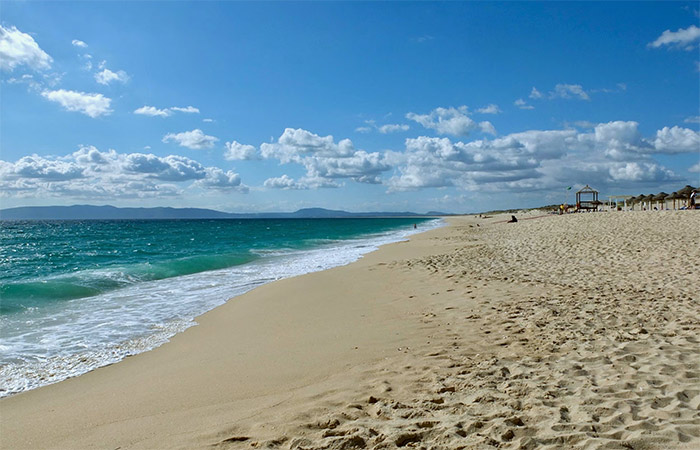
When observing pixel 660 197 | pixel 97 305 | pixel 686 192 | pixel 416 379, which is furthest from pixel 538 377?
pixel 660 197

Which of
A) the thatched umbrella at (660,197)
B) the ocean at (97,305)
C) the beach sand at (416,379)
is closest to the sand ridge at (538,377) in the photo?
the beach sand at (416,379)

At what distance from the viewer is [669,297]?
7875 mm

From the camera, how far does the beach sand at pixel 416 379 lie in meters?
3.55

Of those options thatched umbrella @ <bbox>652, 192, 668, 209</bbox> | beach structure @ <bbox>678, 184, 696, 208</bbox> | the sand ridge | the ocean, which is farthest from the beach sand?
Result: thatched umbrella @ <bbox>652, 192, 668, 209</bbox>

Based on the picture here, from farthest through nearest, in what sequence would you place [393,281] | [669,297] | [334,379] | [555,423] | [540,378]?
[393,281] < [669,297] < [334,379] < [540,378] < [555,423]

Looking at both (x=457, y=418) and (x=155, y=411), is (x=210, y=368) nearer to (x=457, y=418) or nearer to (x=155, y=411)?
(x=155, y=411)

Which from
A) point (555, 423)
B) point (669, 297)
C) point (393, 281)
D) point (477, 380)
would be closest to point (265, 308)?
point (393, 281)

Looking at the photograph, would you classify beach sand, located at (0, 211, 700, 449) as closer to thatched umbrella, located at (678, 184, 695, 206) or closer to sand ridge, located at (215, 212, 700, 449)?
sand ridge, located at (215, 212, 700, 449)

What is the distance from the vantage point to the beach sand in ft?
11.7

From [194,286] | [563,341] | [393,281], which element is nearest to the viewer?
[563,341]

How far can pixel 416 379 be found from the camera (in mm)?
4809

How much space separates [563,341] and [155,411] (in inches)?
213

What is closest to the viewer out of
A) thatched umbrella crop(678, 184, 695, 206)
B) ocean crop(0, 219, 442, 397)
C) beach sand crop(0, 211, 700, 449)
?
beach sand crop(0, 211, 700, 449)

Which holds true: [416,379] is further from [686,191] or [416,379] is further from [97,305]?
[686,191]
